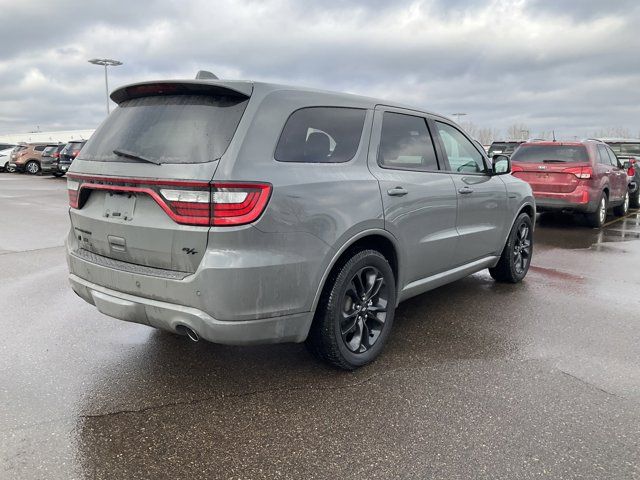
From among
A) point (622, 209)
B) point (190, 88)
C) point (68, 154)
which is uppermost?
point (68, 154)

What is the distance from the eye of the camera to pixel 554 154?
9.89 m

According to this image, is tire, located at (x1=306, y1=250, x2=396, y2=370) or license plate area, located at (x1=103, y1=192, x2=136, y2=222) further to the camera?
tire, located at (x1=306, y1=250, x2=396, y2=370)

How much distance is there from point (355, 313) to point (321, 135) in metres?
1.18

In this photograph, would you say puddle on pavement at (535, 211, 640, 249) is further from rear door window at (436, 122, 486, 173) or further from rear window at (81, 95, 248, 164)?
rear window at (81, 95, 248, 164)

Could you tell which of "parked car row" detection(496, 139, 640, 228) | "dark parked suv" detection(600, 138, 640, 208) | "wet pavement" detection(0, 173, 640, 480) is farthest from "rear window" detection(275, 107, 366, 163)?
"dark parked suv" detection(600, 138, 640, 208)

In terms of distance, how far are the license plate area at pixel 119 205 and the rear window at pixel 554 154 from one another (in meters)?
8.51

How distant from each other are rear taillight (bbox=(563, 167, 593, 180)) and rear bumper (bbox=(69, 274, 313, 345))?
8222mm

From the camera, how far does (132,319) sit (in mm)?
3039

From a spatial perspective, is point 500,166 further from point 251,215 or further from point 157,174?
point 157,174

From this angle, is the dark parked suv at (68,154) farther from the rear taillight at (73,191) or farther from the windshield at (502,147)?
the rear taillight at (73,191)

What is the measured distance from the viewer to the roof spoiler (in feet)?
9.61

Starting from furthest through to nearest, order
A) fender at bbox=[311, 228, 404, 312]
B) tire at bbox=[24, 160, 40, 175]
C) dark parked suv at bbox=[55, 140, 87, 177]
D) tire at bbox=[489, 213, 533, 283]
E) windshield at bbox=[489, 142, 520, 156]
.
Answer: tire at bbox=[24, 160, 40, 175], dark parked suv at bbox=[55, 140, 87, 177], windshield at bbox=[489, 142, 520, 156], tire at bbox=[489, 213, 533, 283], fender at bbox=[311, 228, 404, 312]

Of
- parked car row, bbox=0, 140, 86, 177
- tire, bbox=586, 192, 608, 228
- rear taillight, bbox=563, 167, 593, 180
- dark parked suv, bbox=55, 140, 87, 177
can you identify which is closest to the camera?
rear taillight, bbox=563, 167, 593, 180

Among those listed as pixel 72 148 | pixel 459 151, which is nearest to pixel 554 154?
pixel 459 151
